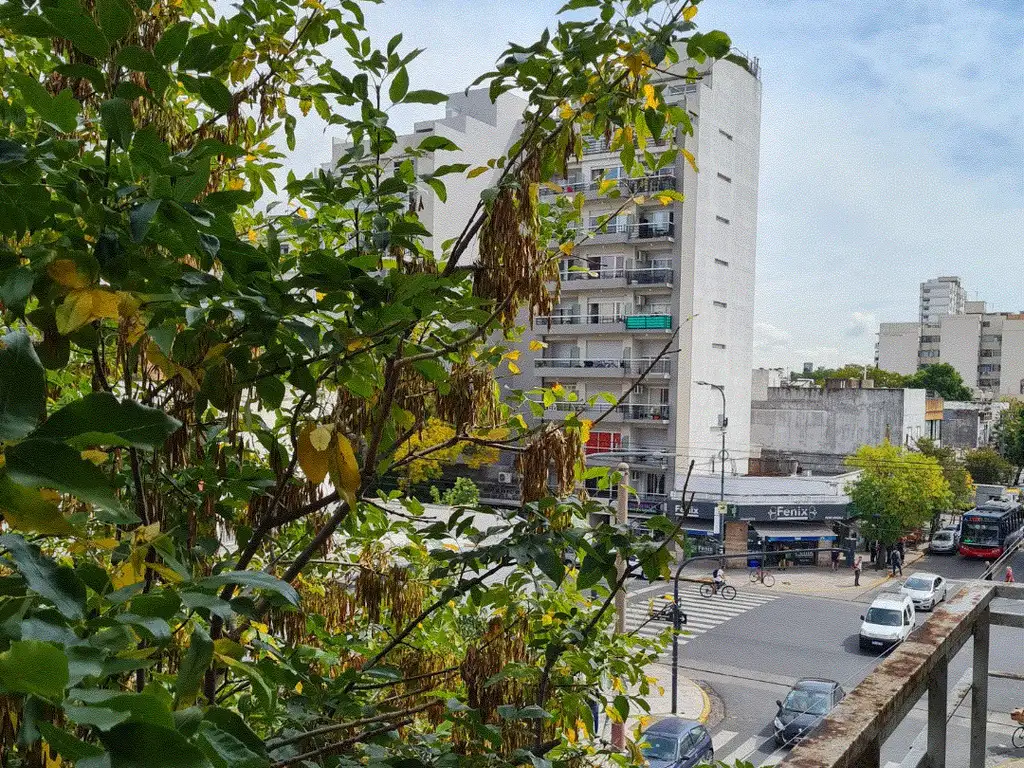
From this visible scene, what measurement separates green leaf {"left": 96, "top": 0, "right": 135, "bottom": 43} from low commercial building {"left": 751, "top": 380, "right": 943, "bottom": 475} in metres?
29.4

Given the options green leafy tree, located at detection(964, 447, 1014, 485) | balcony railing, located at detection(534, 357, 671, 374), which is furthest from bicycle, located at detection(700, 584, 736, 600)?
green leafy tree, located at detection(964, 447, 1014, 485)

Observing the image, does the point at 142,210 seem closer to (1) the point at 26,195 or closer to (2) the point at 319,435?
(1) the point at 26,195

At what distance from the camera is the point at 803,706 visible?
12.5 metres

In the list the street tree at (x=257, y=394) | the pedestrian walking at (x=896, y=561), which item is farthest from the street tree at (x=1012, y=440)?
the street tree at (x=257, y=394)

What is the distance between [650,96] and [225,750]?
56.5 inches

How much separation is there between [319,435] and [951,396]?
199 feet

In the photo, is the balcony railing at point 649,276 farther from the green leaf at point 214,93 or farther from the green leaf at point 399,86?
the green leaf at point 214,93

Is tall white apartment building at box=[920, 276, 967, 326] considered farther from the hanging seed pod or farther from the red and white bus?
the hanging seed pod

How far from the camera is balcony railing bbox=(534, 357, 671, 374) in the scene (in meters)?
20.7

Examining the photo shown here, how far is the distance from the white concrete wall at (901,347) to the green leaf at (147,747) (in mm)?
71890

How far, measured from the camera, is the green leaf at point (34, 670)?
0.47 m

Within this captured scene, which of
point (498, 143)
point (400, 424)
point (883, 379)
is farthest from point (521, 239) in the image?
point (883, 379)

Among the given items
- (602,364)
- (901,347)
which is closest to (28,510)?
(602,364)

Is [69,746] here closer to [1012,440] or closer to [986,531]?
[986,531]
